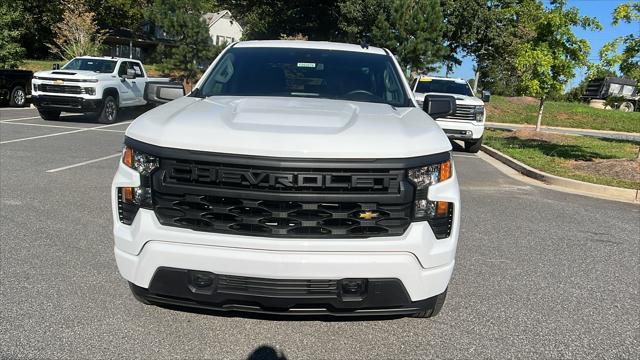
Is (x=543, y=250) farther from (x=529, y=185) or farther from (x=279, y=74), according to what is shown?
(x=529, y=185)

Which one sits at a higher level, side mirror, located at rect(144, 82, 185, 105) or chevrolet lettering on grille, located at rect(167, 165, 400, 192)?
side mirror, located at rect(144, 82, 185, 105)

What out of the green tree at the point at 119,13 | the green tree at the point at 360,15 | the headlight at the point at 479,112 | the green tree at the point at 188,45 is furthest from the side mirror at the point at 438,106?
the green tree at the point at 119,13

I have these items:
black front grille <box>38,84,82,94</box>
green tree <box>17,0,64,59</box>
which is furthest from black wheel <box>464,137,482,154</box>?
green tree <box>17,0,64,59</box>

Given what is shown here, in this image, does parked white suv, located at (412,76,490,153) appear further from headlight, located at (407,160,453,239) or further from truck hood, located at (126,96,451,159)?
headlight, located at (407,160,453,239)

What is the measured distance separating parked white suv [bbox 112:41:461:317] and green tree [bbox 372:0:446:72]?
81.5 feet

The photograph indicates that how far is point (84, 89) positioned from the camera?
14.4 meters

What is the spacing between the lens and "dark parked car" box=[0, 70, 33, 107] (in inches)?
676

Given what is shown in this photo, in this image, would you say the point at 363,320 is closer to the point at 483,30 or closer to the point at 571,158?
the point at 571,158

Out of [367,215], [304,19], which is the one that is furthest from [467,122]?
[304,19]

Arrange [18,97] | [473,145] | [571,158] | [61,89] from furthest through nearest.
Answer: [18,97] < [61,89] < [473,145] < [571,158]

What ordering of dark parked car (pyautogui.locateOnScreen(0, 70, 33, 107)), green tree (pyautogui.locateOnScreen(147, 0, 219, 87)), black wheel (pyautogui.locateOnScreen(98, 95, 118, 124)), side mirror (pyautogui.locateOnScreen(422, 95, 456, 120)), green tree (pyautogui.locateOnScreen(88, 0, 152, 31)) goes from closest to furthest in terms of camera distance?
side mirror (pyautogui.locateOnScreen(422, 95, 456, 120)), black wheel (pyautogui.locateOnScreen(98, 95, 118, 124)), dark parked car (pyautogui.locateOnScreen(0, 70, 33, 107)), green tree (pyautogui.locateOnScreen(147, 0, 219, 87)), green tree (pyautogui.locateOnScreen(88, 0, 152, 31))

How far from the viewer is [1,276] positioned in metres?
4.01

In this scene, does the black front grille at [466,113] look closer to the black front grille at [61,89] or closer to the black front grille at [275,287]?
the black front grille at [61,89]

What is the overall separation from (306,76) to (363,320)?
7.19 feet
